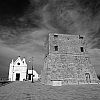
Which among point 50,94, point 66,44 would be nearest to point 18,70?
point 66,44

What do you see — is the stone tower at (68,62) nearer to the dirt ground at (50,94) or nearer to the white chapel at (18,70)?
the dirt ground at (50,94)

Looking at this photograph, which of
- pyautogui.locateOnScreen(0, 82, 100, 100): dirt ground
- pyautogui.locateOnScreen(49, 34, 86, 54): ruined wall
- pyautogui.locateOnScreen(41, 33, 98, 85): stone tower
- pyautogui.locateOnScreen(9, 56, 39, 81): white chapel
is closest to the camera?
pyautogui.locateOnScreen(0, 82, 100, 100): dirt ground

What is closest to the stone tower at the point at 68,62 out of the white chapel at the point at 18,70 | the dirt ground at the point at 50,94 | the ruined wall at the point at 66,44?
the ruined wall at the point at 66,44

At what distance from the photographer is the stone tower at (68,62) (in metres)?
22.6

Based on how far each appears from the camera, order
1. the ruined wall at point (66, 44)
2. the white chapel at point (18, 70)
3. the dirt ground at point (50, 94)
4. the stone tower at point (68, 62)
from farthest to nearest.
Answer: the white chapel at point (18, 70), the ruined wall at point (66, 44), the stone tower at point (68, 62), the dirt ground at point (50, 94)

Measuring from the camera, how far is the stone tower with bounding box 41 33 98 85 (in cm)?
2258

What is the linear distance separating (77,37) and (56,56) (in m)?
7.46

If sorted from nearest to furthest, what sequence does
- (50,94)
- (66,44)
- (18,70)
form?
(50,94) → (66,44) → (18,70)

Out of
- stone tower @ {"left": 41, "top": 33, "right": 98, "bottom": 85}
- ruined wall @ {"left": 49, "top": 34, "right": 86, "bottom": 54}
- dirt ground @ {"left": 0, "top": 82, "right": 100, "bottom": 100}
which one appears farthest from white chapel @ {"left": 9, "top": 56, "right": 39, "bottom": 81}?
dirt ground @ {"left": 0, "top": 82, "right": 100, "bottom": 100}

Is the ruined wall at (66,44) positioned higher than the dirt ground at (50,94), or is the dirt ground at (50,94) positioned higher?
the ruined wall at (66,44)

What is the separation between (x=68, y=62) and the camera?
24609mm

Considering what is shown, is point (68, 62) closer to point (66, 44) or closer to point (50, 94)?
point (66, 44)

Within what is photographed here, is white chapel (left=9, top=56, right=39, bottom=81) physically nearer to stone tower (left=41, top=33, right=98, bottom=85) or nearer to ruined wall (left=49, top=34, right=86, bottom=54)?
stone tower (left=41, top=33, right=98, bottom=85)

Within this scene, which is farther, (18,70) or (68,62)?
(18,70)
